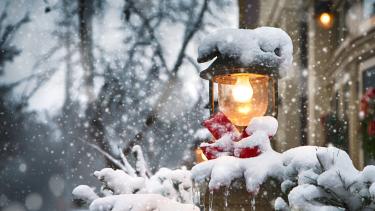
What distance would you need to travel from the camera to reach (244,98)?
15.3ft

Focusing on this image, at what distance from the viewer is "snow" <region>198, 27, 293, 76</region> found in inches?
164

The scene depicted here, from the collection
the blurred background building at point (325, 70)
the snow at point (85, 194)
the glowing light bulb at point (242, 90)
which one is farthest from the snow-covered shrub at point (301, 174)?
the blurred background building at point (325, 70)

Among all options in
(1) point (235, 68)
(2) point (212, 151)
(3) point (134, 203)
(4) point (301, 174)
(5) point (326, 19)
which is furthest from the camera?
(5) point (326, 19)

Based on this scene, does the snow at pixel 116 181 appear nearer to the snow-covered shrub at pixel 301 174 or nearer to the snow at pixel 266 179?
the snow at pixel 266 179

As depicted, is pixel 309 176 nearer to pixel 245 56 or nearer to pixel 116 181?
pixel 245 56

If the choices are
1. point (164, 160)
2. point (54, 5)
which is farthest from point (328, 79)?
point (54, 5)

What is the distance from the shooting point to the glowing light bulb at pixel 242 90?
15.4 feet

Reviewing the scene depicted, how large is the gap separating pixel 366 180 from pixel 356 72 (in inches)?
461

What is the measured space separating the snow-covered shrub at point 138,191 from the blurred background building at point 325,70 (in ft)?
25.3

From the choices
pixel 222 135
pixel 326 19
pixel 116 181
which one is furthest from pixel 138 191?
pixel 326 19

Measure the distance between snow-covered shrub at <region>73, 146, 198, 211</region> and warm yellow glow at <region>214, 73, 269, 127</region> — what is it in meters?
0.83

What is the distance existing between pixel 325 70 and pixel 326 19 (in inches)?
62.3

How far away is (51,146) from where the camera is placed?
59.2ft

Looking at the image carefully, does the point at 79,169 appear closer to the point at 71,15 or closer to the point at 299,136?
the point at 71,15
